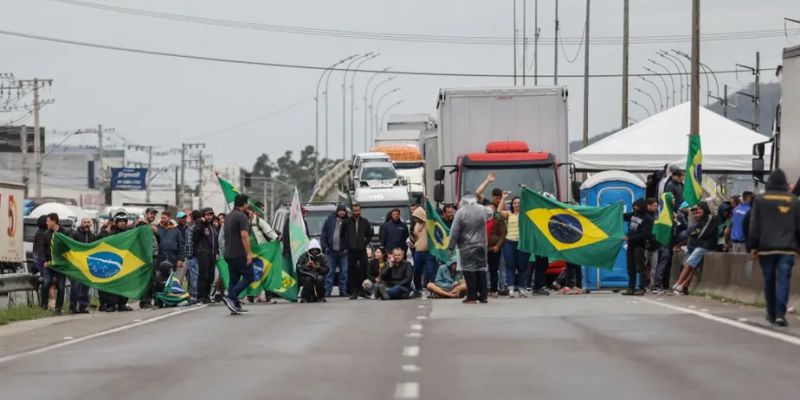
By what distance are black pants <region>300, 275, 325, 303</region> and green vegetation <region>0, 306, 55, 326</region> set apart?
182 inches

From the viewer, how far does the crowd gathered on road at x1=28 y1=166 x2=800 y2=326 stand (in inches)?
1041

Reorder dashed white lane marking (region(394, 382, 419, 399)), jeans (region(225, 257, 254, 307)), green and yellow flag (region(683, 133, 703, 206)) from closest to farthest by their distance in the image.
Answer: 1. dashed white lane marking (region(394, 382, 419, 399))
2. jeans (region(225, 257, 254, 307))
3. green and yellow flag (region(683, 133, 703, 206))

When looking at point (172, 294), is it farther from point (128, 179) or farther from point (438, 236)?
point (128, 179)

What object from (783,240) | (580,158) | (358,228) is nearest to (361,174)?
(580,158)

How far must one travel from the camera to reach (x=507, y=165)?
111ft

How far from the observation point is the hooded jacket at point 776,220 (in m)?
19.0

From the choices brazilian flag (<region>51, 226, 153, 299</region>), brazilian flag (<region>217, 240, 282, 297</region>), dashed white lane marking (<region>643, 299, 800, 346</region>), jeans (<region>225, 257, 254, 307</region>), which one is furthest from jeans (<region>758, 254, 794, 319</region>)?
brazilian flag (<region>51, 226, 153, 299</region>)

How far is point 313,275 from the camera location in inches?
1133

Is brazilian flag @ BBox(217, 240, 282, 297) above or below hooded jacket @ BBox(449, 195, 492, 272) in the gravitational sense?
below

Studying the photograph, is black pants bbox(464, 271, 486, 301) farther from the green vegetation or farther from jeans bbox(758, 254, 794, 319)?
jeans bbox(758, 254, 794, 319)

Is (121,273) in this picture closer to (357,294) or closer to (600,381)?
(357,294)

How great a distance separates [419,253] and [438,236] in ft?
3.96

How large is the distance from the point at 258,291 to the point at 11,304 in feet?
14.1

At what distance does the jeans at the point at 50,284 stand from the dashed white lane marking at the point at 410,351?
11.6 metres
